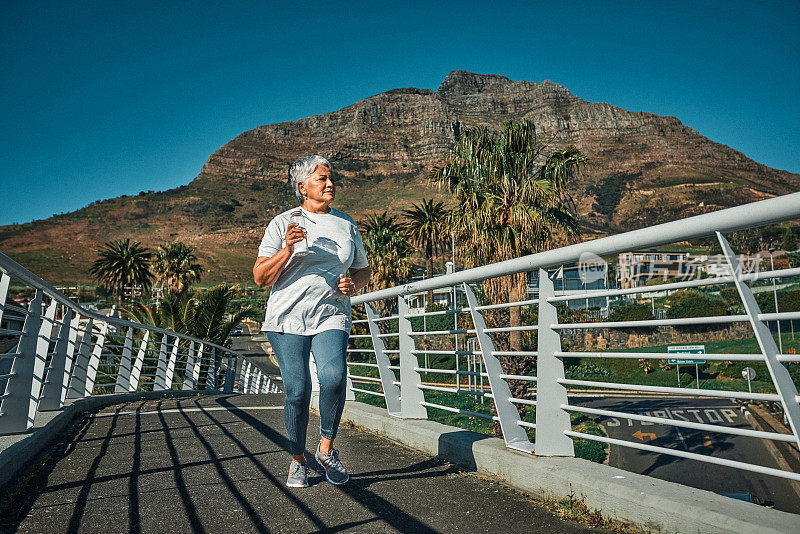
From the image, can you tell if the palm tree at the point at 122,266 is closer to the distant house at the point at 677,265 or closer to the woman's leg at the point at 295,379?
the woman's leg at the point at 295,379

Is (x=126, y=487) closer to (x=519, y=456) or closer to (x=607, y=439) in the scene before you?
(x=519, y=456)

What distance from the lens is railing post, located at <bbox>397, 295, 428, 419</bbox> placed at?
4.81m

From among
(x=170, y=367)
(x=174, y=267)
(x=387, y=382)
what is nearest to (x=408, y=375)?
(x=387, y=382)

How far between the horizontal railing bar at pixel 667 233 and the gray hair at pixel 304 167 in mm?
1099

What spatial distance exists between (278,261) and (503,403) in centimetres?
154

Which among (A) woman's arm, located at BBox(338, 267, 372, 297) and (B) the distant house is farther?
(A) woman's arm, located at BBox(338, 267, 372, 297)

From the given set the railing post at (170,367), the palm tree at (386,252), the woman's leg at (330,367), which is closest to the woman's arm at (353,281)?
the woman's leg at (330,367)

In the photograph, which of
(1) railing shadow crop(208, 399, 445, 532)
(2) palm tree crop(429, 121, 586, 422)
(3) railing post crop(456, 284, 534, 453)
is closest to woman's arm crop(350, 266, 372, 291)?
(3) railing post crop(456, 284, 534, 453)

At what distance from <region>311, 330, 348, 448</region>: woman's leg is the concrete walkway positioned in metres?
0.44

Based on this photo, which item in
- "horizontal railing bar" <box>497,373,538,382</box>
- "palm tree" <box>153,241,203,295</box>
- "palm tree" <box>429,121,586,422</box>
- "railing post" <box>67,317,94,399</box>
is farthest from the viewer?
"palm tree" <box>153,241,203,295</box>

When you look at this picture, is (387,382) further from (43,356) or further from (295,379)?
(43,356)

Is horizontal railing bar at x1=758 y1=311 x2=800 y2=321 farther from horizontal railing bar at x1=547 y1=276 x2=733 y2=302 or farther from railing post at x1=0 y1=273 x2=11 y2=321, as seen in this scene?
railing post at x1=0 y1=273 x2=11 y2=321

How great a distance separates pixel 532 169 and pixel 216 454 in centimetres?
1850

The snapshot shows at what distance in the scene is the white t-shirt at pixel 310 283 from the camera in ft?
11.0
